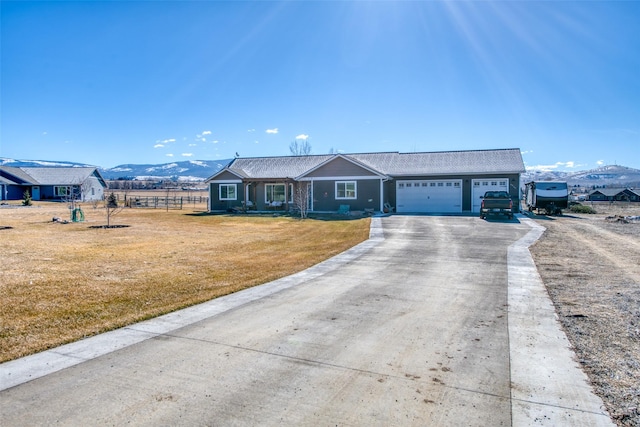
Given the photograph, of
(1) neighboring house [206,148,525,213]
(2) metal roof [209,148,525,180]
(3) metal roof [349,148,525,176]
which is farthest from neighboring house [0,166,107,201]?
(3) metal roof [349,148,525,176]

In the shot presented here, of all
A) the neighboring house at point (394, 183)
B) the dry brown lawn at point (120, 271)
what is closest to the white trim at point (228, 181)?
the neighboring house at point (394, 183)

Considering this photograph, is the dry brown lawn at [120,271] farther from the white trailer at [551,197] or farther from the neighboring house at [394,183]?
the white trailer at [551,197]

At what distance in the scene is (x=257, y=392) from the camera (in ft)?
13.6

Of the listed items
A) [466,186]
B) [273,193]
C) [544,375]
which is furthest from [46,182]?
[544,375]

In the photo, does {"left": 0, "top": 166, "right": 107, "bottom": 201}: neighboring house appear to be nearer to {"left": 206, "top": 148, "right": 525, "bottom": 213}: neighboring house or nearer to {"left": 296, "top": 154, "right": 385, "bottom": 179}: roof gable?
{"left": 206, "top": 148, "right": 525, "bottom": 213}: neighboring house

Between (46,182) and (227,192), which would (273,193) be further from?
(46,182)

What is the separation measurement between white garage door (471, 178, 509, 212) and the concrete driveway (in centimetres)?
2208

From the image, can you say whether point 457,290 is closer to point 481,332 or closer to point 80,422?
point 481,332

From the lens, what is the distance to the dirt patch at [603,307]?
4.32 m

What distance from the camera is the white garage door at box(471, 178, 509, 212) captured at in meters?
28.9

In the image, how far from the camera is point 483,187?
1152 inches

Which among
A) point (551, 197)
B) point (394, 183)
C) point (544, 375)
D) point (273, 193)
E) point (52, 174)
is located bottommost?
point (544, 375)

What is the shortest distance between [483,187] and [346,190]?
9337 mm

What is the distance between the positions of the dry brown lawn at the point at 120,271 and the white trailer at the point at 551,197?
51.6ft
